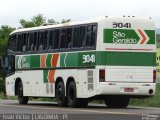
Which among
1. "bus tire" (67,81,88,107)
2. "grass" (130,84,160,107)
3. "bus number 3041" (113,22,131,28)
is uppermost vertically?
"bus number 3041" (113,22,131,28)

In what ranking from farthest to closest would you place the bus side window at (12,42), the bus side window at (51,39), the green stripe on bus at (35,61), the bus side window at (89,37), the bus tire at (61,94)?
the bus side window at (12,42) < the green stripe on bus at (35,61) < the bus side window at (51,39) < the bus tire at (61,94) < the bus side window at (89,37)

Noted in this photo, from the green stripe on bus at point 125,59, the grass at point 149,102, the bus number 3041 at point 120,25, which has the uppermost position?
the bus number 3041 at point 120,25

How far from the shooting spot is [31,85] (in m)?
33.6

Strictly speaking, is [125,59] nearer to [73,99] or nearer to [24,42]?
[73,99]

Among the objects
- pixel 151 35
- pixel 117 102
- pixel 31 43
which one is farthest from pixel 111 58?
pixel 31 43

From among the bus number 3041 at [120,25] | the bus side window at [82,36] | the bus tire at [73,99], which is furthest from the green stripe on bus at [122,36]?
the bus tire at [73,99]

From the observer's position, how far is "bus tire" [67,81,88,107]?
2958cm

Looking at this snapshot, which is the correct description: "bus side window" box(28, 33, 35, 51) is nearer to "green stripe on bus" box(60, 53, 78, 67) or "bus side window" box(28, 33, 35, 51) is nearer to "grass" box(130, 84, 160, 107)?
"green stripe on bus" box(60, 53, 78, 67)

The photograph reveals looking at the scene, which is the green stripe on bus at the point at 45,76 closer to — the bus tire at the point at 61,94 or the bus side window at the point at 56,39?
the bus tire at the point at 61,94

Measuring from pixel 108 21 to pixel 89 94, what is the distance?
8.79 ft

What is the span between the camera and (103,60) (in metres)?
28.0

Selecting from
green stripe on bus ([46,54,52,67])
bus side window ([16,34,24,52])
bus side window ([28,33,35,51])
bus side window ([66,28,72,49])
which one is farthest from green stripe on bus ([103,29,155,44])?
bus side window ([16,34,24,52])

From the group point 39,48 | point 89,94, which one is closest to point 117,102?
point 89,94

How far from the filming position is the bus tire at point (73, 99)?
29578 mm
